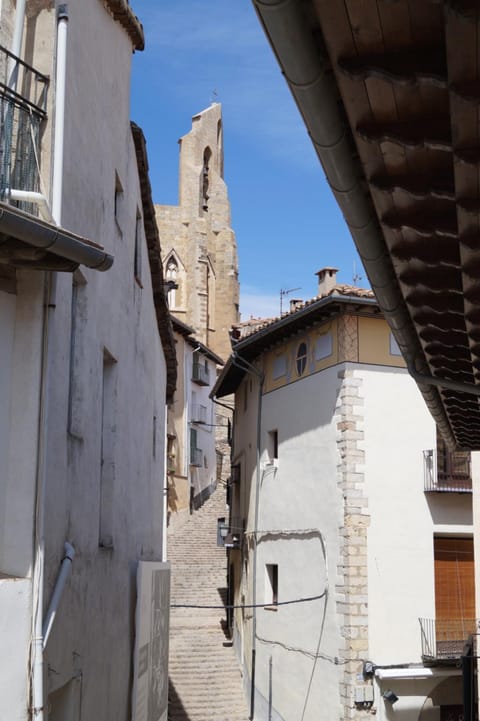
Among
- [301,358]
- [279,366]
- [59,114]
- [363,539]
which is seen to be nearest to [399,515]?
[363,539]

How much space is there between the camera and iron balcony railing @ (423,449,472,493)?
1930cm

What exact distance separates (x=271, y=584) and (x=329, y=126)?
2047 centimetres

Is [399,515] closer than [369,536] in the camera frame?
No

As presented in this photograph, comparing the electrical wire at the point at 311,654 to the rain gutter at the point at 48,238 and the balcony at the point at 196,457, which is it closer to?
the rain gutter at the point at 48,238

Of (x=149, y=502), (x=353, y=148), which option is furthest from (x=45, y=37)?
Result: (x=149, y=502)

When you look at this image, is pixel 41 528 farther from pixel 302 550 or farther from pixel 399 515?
pixel 302 550

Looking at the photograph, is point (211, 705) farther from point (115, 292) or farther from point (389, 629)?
point (115, 292)

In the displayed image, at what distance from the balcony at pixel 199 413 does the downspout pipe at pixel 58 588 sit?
38.7m

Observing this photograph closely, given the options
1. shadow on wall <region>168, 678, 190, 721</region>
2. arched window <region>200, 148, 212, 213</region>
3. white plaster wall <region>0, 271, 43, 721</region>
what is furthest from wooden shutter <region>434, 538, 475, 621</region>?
arched window <region>200, 148, 212, 213</region>

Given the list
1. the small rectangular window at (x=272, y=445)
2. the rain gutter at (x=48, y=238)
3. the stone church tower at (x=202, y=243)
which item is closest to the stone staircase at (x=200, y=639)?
the small rectangular window at (x=272, y=445)

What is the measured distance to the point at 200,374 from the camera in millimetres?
47688

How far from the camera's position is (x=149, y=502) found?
1641 cm

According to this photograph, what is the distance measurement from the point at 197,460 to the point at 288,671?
25809 mm

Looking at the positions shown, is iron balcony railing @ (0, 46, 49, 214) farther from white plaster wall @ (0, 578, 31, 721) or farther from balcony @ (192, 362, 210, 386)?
balcony @ (192, 362, 210, 386)
